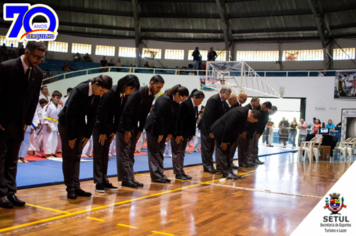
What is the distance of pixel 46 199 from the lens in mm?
3857

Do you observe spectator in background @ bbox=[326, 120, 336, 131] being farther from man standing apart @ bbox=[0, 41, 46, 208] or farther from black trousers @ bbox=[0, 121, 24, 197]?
black trousers @ bbox=[0, 121, 24, 197]

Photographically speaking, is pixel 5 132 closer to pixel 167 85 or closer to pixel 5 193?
pixel 5 193

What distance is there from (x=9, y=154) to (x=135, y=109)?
6.20 ft

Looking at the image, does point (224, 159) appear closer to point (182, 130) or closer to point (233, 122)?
point (233, 122)

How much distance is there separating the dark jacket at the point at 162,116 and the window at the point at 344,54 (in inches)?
778

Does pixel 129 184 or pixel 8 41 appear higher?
pixel 8 41

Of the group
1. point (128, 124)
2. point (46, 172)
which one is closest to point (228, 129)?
point (128, 124)

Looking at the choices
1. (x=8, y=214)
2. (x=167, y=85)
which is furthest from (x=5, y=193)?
(x=167, y=85)

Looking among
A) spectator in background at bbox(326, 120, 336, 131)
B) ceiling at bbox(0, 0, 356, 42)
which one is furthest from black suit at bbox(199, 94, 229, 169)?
ceiling at bbox(0, 0, 356, 42)

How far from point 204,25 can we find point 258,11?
404cm

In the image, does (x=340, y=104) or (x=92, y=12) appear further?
(x=92, y=12)

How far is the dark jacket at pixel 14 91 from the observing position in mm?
3375

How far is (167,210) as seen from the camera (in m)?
3.67

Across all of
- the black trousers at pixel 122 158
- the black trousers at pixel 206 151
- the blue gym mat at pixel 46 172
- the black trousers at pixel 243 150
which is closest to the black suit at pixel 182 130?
the blue gym mat at pixel 46 172
